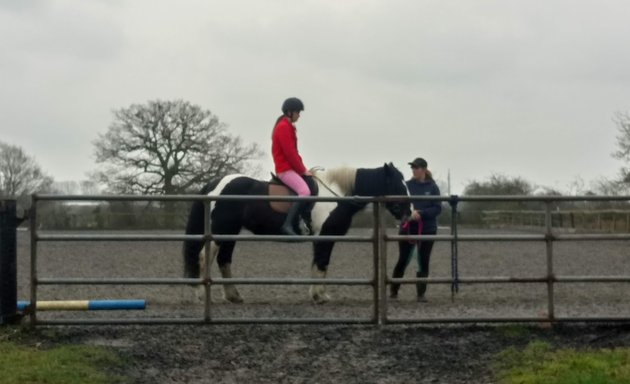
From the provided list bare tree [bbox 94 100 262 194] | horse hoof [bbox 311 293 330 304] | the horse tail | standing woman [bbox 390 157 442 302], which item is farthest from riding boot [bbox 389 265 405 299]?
bare tree [bbox 94 100 262 194]

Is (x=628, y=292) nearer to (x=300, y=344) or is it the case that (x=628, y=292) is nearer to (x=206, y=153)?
(x=300, y=344)

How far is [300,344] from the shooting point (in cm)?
698

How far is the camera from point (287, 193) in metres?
10.3

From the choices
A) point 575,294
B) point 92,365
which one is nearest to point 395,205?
point 575,294

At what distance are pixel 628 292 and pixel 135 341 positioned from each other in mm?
6700

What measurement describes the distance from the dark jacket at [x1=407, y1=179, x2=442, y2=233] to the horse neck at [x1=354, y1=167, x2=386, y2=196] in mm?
385

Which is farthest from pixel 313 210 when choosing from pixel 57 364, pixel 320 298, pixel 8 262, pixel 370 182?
pixel 57 364

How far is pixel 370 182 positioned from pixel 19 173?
191ft

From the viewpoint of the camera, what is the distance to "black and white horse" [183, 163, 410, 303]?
9.96 m

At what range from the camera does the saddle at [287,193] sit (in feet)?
32.6

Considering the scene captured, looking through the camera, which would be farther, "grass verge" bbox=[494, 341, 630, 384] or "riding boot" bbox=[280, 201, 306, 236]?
"riding boot" bbox=[280, 201, 306, 236]

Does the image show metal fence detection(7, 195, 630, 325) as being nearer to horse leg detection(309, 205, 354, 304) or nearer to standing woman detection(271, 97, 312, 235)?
horse leg detection(309, 205, 354, 304)

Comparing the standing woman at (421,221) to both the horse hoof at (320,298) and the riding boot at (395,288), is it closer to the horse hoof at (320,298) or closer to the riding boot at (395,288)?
the riding boot at (395,288)

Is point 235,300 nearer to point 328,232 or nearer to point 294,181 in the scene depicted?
point 328,232
